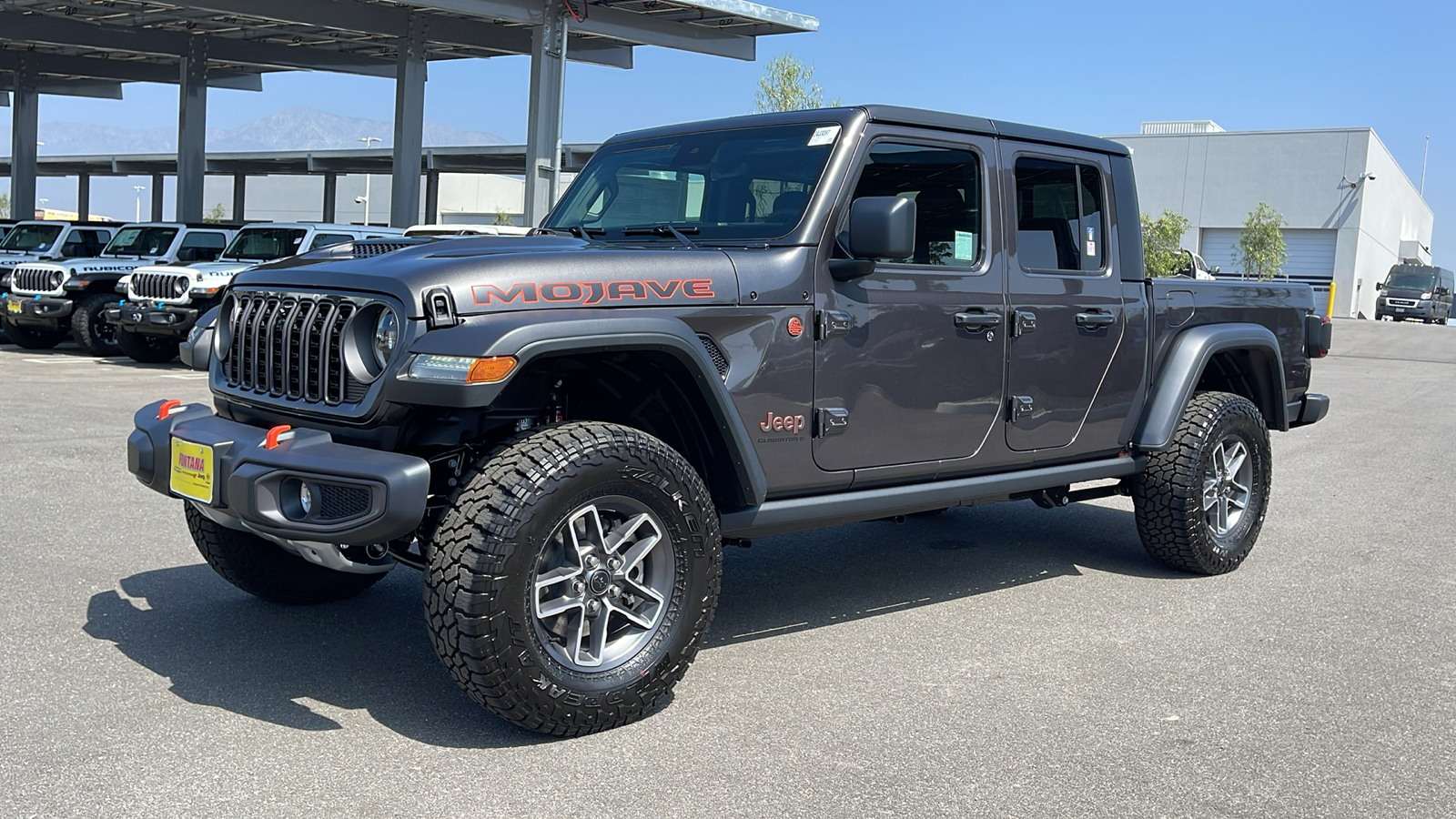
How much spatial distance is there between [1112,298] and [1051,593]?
137cm

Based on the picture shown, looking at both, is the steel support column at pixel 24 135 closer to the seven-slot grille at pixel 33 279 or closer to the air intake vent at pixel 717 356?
the seven-slot grille at pixel 33 279

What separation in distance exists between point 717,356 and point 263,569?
2064 millimetres

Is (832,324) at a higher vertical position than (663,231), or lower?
lower

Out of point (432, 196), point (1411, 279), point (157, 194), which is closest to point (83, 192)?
point (157, 194)

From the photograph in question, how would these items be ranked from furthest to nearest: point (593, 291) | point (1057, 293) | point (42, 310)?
1. point (42, 310)
2. point (1057, 293)
3. point (593, 291)

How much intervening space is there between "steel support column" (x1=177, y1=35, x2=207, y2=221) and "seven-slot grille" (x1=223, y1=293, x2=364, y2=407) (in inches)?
1093

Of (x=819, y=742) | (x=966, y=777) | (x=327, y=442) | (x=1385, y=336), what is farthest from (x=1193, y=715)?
(x=1385, y=336)

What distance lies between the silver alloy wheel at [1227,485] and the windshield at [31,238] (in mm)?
19167

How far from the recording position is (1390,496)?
29.1ft

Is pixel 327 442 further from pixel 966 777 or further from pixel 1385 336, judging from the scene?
pixel 1385 336

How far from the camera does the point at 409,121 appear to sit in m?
26.4

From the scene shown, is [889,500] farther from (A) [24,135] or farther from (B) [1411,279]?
(B) [1411,279]

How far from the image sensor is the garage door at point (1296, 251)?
57.3 meters

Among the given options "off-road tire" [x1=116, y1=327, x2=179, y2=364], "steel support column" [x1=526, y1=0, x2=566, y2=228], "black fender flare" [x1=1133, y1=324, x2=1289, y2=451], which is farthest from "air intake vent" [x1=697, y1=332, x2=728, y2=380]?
"steel support column" [x1=526, y1=0, x2=566, y2=228]
